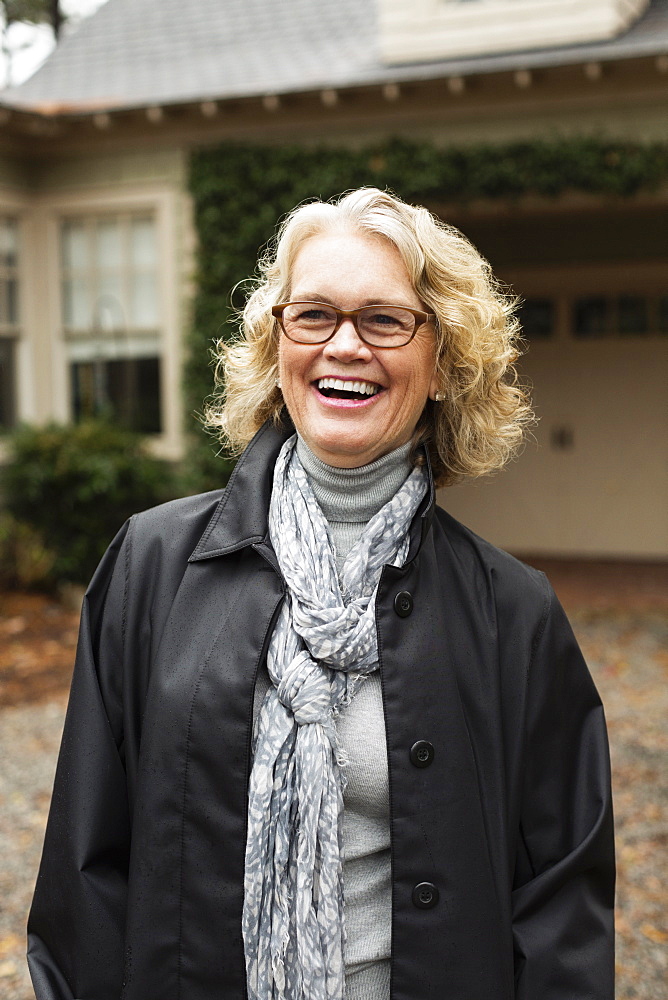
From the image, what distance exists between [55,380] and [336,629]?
7569 mm

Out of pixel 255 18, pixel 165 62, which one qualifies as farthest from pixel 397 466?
pixel 255 18

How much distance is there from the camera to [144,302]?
8.30 meters

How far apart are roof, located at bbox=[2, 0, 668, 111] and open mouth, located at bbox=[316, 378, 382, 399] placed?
5.76 meters

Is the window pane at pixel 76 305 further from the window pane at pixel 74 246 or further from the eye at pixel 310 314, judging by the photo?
the eye at pixel 310 314

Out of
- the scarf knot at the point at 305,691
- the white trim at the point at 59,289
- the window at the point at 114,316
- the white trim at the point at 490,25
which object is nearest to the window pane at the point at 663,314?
the white trim at the point at 490,25

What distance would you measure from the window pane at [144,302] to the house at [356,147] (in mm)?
17

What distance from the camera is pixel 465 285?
1729mm

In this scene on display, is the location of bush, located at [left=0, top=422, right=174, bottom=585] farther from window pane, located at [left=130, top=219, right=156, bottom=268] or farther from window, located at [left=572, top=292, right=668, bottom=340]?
window, located at [left=572, top=292, right=668, bottom=340]

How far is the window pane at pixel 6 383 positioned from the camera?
8.37 meters

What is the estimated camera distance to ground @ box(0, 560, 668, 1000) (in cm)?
339

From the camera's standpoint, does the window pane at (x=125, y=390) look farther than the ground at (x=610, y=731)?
Yes

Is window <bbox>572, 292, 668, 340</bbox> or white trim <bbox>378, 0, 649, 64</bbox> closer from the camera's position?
white trim <bbox>378, 0, 649, 64</bbox>

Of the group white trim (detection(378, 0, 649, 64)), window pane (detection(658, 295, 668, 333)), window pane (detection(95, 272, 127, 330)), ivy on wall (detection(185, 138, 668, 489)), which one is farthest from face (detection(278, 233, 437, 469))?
window pane (detection(658, 295, 668, 333))

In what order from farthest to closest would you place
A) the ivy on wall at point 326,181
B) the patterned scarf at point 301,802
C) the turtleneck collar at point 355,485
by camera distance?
the ivy on wall at point 326,181 < the turtleneck collar at point 355,485 < the patterned scarf at point 301,802
